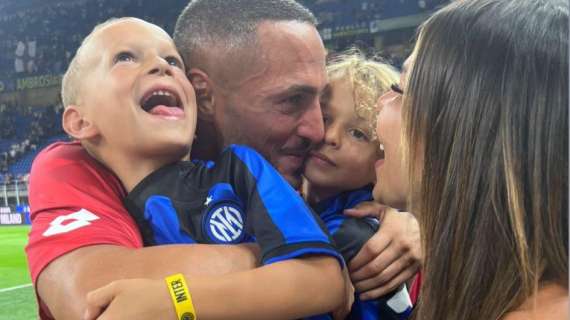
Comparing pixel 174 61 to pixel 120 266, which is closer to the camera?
pixel 120 266

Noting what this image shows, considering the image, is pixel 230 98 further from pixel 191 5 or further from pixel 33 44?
pixel 33 44

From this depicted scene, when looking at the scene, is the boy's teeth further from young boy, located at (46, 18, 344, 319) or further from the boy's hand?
the boy's hand

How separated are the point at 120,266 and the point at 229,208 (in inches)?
10.6

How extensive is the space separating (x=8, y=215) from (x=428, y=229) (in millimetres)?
15066

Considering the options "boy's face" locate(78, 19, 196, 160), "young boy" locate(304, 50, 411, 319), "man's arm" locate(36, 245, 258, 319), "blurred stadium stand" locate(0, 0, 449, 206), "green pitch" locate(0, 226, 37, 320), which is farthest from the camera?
"blurred stadium stand" locate(0, 0, 449, 206)

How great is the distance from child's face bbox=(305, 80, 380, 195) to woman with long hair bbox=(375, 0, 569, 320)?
563 mm

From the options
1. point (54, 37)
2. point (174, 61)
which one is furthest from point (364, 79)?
point (54, 37)

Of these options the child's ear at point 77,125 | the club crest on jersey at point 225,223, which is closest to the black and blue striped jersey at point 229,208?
the club crest on jersey at point 225,223

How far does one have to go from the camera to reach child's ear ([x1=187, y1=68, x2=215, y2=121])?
1.63 metres

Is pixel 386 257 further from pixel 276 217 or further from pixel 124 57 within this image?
pixel 124 57

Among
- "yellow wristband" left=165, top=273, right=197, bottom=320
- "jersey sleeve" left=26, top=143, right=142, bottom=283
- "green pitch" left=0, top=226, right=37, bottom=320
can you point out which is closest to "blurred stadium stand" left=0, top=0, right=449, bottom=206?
"green pitch" left=0, top=226, right=37, bottom=320

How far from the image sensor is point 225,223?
4.47 ft

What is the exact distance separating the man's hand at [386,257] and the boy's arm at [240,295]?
24 cm

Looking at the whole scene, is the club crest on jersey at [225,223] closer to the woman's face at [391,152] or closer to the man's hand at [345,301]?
the man's hand at [345,301]
